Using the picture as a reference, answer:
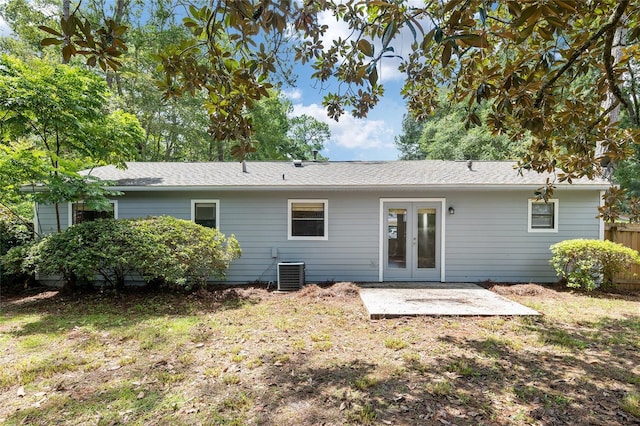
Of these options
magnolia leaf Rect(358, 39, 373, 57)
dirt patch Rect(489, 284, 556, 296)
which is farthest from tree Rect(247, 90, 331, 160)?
magnolia leaf Rect(358, 39, 373, 57)

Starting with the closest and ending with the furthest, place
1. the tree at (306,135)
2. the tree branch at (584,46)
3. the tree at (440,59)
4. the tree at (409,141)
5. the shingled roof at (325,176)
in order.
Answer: the tree at (440,59) → the tree branch at (584,46) → the shingled roof at (325,176) → the tree at (409,141) → the tree at (306,135)

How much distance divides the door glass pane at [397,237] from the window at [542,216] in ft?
9.79

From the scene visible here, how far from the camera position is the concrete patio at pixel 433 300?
16.9ft

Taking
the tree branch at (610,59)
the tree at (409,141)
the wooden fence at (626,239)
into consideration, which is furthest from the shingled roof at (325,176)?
the tree at (409,141)

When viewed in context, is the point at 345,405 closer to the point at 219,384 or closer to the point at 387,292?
the point at 219,384

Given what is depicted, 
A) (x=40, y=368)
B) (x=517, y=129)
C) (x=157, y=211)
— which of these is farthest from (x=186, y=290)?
(x=517, y=129)

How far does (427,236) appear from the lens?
7.69m

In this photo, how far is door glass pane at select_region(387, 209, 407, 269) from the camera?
770 centimetres

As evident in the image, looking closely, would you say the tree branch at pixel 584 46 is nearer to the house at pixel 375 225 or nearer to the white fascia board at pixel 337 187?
the white fascia board at pixel 337 187

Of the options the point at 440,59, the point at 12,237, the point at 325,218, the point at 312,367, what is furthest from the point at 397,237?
the point at 12,237

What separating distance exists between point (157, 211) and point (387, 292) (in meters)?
5.73

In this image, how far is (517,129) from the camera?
4211 millimetres

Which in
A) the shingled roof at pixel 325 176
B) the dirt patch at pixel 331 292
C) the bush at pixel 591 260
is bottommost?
the dirt patch at pixel 331 292

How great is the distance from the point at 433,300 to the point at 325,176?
12.9 feet
